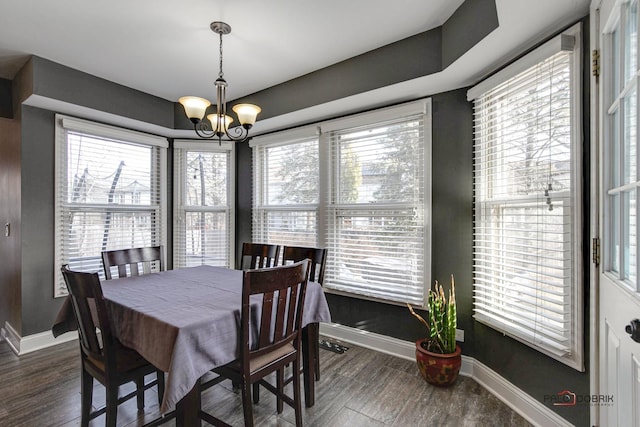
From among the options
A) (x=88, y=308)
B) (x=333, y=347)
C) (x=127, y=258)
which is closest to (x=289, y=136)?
(x=127, y=258)

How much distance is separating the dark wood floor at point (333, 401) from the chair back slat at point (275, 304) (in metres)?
0.59

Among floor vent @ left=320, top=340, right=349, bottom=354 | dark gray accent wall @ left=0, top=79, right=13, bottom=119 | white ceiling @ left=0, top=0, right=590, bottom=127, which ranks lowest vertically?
floor vent @ left=320, top=340, right=349, bottom=354

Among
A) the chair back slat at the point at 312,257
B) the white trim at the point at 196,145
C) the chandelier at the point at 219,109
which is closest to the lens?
the chandelier at the point at 219,109

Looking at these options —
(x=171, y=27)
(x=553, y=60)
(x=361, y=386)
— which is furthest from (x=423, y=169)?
(x=171, y=27)

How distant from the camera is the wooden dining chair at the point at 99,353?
1.50 m

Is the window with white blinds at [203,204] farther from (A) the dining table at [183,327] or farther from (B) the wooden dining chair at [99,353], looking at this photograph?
(B) the wooden dining chair at [99,353]

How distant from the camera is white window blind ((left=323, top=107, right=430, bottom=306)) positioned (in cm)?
271

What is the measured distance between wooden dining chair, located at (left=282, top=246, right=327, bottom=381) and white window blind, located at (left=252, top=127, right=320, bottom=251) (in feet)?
2.74

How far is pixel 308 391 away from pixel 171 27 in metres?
2.70

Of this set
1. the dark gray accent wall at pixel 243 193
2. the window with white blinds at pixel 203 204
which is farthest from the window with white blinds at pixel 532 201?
the window with white blinds at pixel 203 204

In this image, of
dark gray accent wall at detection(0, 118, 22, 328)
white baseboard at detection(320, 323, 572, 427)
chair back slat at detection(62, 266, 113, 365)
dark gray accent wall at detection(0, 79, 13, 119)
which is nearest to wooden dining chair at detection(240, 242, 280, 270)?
white baseboard at detection(320, 323, 572, 427)

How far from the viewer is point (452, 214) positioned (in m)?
2.53

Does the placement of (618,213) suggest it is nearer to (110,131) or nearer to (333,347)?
(333,347)

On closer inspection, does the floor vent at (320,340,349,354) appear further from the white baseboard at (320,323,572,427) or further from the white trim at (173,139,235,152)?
the white trim at (173,139,235,152)
